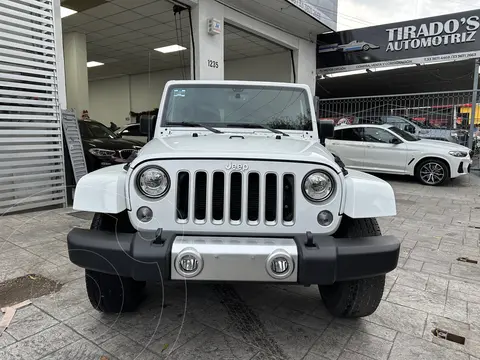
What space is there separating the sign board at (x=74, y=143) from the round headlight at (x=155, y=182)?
4696 millimetres

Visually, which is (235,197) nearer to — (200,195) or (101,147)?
(200,195)

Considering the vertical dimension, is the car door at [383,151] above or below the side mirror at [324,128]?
below

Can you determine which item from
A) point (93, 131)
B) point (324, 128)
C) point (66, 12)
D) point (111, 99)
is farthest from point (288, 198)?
point (111, 99)

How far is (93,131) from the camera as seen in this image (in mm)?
8164

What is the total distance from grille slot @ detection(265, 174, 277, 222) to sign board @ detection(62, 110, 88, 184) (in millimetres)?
5053

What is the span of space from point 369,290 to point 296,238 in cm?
77

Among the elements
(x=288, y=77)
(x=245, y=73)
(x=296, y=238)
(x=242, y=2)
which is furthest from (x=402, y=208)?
(x=245, y=73)

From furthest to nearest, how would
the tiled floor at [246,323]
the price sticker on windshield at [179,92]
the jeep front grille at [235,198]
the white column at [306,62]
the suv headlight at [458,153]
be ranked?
1. the white column at [306,62]
2. the suv headlight at [458,153]
3. the price sticker on windshield at [179,92]
4. the tiled floor at [246,323]
5. the jeep front grille at [235,198]

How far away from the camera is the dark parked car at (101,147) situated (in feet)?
23.1

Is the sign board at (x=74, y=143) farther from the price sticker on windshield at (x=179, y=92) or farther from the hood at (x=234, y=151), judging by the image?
the hood at (x=234, y=151)

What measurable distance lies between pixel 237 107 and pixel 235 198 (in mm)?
1427

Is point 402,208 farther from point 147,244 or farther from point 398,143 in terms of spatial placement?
point 147,244

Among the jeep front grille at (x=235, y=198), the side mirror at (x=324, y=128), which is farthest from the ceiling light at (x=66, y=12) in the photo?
the jeep front grille at (x=235, y=198)

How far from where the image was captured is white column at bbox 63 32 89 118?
11.7 metres
